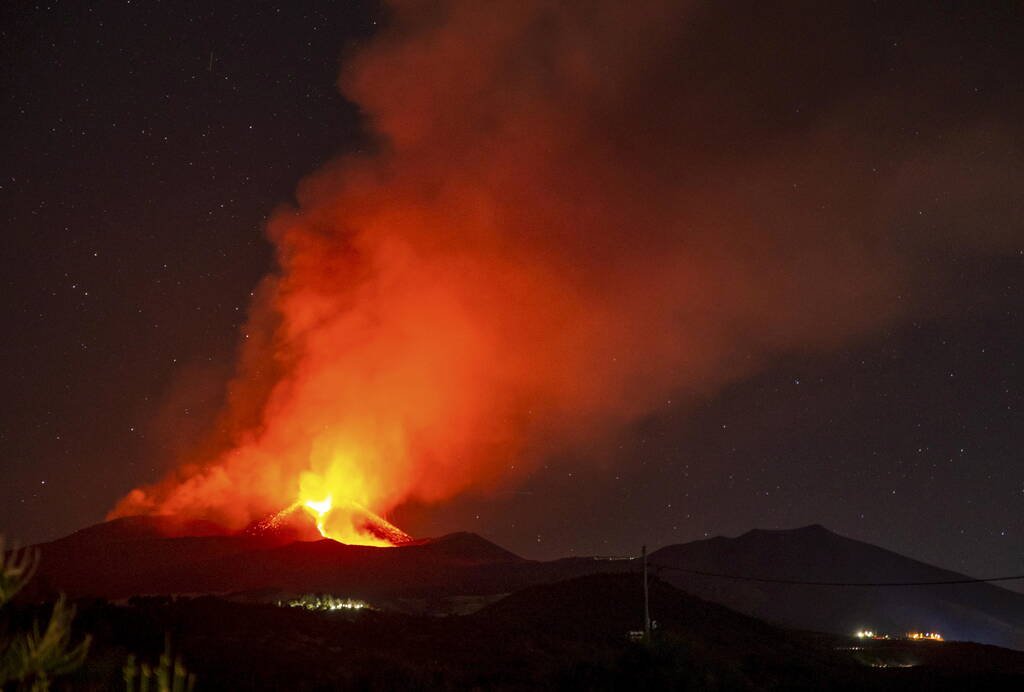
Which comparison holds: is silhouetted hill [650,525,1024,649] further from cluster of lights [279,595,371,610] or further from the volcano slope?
cluster of lights [279,595,371,610]

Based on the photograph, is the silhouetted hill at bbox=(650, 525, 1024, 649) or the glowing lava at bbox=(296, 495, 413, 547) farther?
the glowing lava at bbox=(296, 495, 413, 547)

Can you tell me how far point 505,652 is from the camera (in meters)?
40.7

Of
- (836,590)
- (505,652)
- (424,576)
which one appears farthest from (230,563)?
(836,590)

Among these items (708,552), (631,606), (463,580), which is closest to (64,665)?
(631,606)

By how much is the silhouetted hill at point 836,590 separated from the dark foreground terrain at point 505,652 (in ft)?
145

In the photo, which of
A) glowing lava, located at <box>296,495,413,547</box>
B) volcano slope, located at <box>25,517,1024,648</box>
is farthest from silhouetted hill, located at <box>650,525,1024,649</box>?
glowing lava, located at <box>296,495,413,547</box>

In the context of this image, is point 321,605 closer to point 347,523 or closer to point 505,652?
point 505,652

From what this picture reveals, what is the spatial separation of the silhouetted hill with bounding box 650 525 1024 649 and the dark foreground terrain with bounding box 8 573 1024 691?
4414cm

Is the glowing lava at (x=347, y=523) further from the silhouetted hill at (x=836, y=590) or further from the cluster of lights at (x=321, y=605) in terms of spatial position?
the cluster of lights at (x=321, y=605)

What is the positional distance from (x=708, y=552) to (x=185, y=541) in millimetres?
87348

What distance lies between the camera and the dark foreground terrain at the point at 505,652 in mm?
30109

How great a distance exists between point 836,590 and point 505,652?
98.6m

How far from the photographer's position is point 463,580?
10531cm

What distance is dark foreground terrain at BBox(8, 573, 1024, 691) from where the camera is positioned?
30109 millimetres
